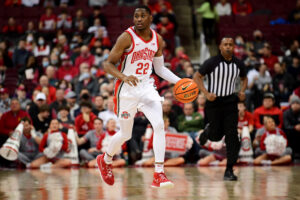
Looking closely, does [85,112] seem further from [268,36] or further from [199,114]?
[268,36]

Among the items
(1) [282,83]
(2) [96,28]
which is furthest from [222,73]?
(2) [96,28]

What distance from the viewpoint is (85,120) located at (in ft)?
37.3

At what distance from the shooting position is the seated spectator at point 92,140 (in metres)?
10.7

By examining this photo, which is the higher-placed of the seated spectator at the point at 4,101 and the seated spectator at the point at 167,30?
the seated spectator at the point at 167,30

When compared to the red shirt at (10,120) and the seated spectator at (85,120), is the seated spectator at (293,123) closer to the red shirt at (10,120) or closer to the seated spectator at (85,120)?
the seated spectator at (85,120)

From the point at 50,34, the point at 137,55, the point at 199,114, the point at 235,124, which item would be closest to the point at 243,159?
the point at 199,114

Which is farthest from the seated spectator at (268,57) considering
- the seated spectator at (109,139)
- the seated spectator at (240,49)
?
the seated spectator at (109,139)

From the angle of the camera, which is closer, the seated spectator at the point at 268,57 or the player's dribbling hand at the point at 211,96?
the player's dribbling hand at the point at 211,96

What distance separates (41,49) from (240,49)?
18.2 ft

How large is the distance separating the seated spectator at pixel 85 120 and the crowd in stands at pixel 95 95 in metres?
0.02

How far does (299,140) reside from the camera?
37.2ft

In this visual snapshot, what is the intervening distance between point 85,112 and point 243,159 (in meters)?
3.40

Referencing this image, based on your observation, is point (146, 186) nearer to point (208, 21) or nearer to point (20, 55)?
point (20, 55)

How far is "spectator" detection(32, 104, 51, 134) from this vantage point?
11.3m
